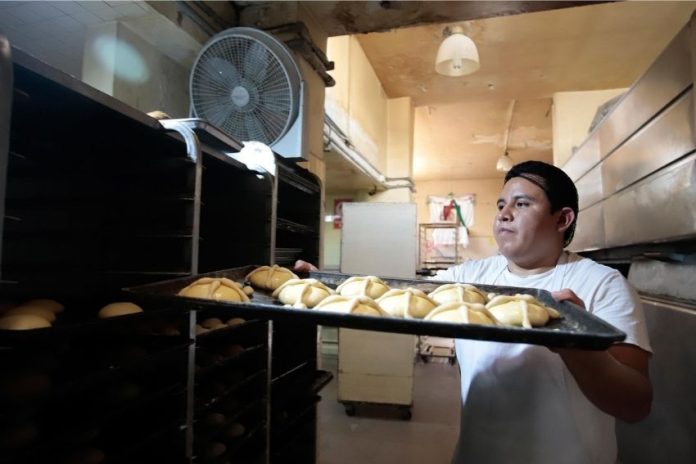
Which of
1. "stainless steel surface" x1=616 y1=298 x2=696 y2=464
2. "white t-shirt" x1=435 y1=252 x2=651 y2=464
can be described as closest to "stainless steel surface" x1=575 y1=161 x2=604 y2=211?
"stainless steel surface" x1=616 y1=298 x2=696 y2=464

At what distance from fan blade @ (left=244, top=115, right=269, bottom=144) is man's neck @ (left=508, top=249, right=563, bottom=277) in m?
1.45

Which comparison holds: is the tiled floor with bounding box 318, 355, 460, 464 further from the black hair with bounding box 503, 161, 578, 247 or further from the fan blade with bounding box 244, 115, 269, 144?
the black hair with bounding box 503, 161, 578, 247

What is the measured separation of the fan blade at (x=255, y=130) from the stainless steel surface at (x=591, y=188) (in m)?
2.56

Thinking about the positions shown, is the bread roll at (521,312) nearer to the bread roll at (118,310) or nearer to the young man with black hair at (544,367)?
the young man with black hair at (544,367)

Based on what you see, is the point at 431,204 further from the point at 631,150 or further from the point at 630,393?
the point at 630,393

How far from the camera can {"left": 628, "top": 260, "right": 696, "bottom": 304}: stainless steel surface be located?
76.6 inches

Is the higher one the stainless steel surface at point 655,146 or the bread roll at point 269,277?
the stainless steel surface at point 655,146

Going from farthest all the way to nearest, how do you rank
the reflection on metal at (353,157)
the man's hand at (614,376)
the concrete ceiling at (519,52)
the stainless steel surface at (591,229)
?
the reflection on metal at (353,157), the concrete ceiling at (519,52), the stainless steel surface at (591,229), the man's hand at (614,376)

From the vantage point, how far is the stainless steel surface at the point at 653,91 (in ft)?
6.03

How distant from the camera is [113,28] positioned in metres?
2.08

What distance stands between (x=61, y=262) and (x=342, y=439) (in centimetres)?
284

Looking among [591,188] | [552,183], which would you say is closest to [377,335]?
[591,188]

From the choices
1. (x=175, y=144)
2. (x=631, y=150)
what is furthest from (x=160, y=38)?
(x=631, y=150)

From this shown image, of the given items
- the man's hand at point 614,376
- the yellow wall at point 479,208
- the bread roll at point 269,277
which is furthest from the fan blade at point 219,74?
the yellow wall at point 479,208
